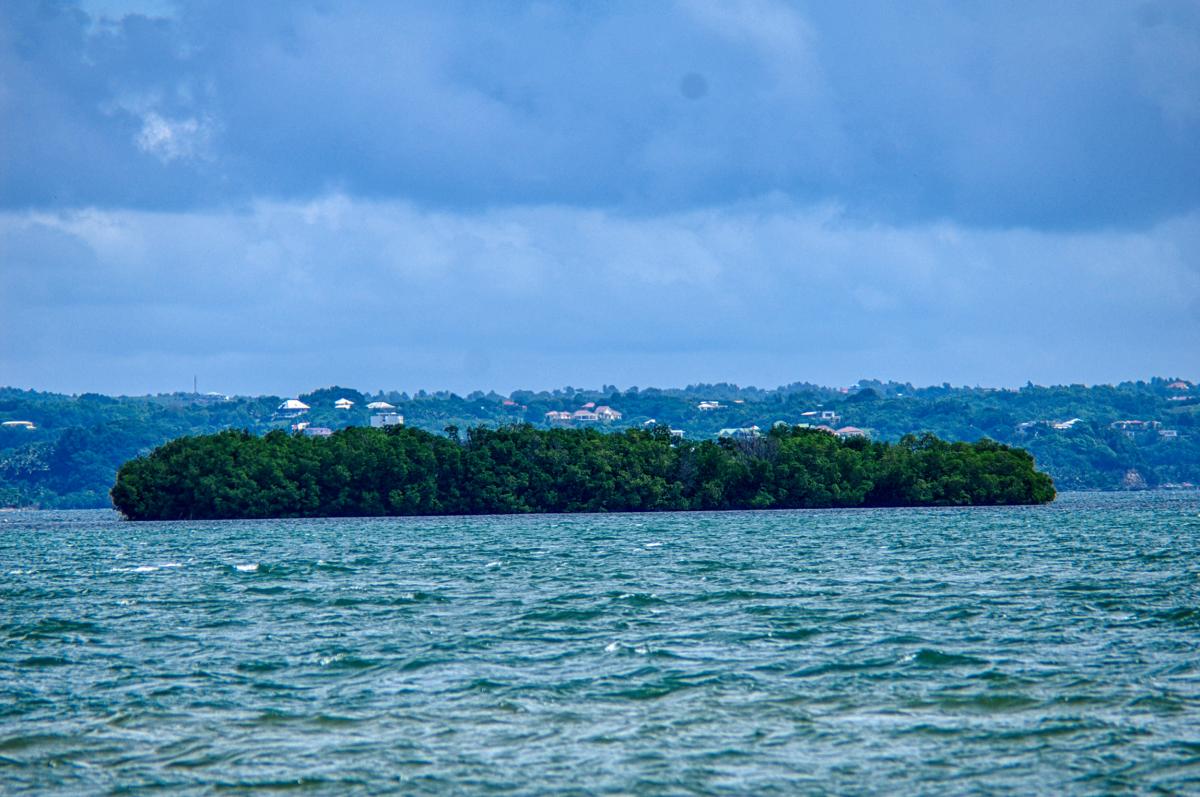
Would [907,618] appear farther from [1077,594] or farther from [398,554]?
[398,554]

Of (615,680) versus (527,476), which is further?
(527,476)

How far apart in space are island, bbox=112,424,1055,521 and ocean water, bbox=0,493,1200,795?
93.1 metres

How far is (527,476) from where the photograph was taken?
168 meters

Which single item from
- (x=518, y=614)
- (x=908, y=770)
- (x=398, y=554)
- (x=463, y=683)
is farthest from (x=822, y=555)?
(x=908, y=770)

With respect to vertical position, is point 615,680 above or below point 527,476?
below

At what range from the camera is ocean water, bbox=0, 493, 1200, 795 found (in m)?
27.7

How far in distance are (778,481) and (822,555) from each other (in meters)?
92.1

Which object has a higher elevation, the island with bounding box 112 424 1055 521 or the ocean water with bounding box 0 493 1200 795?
the island with bounding box 112 424 1055 521

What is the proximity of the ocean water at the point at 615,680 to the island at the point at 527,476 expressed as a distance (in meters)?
93.1

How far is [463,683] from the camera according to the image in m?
36.4

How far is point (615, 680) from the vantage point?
36438 mm

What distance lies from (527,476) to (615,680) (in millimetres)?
132189

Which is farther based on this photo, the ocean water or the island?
the island

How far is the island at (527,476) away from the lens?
166125 millimetres
